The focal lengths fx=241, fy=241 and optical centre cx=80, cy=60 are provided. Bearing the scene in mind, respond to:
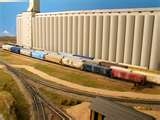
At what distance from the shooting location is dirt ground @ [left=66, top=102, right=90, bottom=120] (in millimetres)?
32888

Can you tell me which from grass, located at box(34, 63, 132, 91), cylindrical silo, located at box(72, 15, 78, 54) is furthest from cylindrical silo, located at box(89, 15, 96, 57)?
grass, located at box(34, 63, 132, 91)

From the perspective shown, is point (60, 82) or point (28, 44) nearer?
point (60, 82)

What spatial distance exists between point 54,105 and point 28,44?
80.2m

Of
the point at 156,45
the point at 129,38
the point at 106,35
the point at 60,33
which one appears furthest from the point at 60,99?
the point at 60,33

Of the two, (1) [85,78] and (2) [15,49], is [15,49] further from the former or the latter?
(1) [85,78]

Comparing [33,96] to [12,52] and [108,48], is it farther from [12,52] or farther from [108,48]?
[12,52]

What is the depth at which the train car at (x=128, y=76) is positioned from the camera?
45.4 meters

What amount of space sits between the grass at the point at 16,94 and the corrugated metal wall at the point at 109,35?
98.1 ft

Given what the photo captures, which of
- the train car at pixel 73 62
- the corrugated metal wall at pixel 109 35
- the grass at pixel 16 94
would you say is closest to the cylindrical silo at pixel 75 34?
the corrugated metal wall at pixel 109 35

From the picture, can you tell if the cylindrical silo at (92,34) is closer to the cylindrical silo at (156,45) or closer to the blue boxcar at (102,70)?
the cylindrical silo at (156,45)

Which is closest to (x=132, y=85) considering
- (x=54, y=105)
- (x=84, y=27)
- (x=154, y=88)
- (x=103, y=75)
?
(x=154, y=88)

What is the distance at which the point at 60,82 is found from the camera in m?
49.1

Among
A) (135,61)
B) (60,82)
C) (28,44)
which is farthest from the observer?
(28,44)

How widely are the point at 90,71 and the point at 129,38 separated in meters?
15.6
